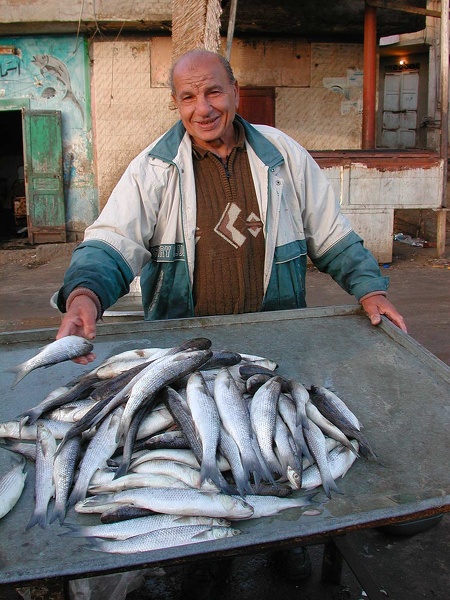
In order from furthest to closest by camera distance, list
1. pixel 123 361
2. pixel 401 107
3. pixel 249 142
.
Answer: pixel 401 107 → pixel 249 142 → pixel 123 361

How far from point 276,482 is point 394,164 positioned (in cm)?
933

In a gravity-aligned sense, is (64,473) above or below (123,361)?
below

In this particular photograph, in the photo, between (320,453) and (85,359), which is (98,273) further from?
(320,453)

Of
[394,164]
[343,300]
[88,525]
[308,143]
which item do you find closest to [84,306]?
[88,525]

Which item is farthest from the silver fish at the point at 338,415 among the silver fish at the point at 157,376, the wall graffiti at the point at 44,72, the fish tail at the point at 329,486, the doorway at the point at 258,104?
the wall graffiti at the point at 44,72

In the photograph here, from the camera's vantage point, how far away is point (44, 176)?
502 inches

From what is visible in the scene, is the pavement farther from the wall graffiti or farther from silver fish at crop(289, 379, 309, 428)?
Result: the wall graffiti

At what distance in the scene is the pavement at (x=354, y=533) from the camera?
3.29 meters

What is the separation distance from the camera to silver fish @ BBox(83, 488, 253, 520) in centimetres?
172

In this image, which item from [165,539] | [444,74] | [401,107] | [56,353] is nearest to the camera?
[165,539]

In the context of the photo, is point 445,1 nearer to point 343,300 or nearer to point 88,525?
point 343,300

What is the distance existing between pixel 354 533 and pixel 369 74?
30.7ft

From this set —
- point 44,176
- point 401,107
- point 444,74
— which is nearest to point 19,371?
point 444,74

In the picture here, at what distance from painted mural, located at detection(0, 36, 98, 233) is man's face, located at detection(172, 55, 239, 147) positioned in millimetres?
10144
